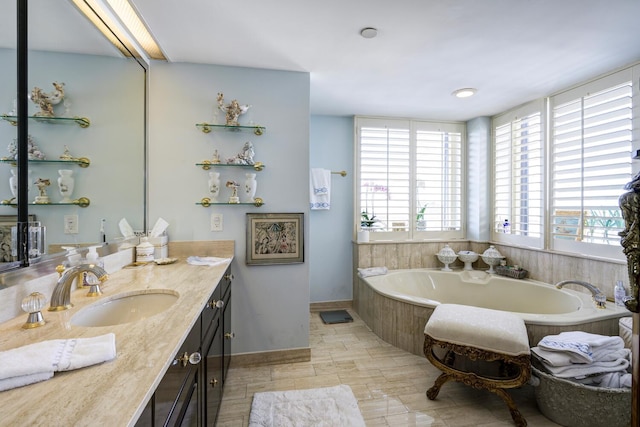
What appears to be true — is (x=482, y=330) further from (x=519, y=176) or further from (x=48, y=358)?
(x=519, y=176)

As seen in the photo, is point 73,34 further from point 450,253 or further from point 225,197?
point 450,253

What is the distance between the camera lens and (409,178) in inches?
142

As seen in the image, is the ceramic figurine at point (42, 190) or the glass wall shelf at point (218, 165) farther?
the glass wall shelf at point (218, 165)

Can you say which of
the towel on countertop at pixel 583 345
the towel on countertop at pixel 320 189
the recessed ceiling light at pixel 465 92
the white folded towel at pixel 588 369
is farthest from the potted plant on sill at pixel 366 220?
the white folded towel at pixel 588 369

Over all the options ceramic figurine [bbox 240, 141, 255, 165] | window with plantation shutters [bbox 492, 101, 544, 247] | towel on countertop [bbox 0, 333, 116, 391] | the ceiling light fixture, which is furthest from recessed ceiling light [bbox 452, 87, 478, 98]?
towel on countertop [bbox 0, 333, 116, 391]

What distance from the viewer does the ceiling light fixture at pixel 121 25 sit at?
1606 mm

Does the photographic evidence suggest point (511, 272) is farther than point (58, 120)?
Yes

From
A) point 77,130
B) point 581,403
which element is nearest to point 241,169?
point 77,130

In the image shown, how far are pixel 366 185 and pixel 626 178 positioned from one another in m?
2.26

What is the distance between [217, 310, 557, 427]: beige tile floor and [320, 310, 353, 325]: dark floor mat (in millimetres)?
483

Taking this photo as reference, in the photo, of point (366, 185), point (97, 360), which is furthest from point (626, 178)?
point (97, 360)

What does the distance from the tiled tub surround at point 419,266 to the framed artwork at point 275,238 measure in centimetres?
109

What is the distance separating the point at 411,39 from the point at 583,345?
221cm

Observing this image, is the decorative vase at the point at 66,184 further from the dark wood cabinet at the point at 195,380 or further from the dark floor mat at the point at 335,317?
the dark floor mat at the point at 335,317
